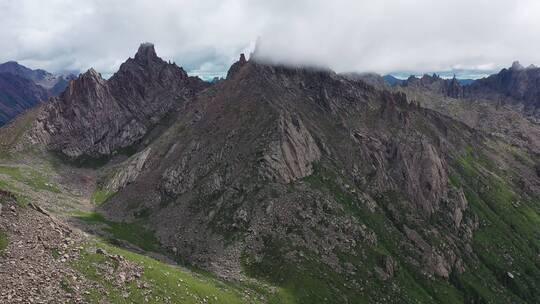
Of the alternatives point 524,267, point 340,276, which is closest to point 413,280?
point 340,276

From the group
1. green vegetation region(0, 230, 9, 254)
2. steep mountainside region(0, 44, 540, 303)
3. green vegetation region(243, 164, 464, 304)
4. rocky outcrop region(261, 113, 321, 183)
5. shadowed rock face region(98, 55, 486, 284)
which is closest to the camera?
green vegetation region(0, 230, 9, 254)

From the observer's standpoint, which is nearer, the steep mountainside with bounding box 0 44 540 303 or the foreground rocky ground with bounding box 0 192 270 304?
the foreground rocky ground with bounding box 0 192 270 304

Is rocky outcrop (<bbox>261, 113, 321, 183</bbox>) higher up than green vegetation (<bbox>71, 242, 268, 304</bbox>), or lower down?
higher up

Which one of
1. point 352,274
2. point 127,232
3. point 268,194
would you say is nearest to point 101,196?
point 127,232

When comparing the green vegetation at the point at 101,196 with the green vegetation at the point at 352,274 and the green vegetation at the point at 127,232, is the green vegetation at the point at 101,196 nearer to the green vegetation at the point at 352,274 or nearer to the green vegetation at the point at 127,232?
the green vegetation at the point at 127,232

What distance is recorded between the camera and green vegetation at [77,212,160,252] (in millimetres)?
137012

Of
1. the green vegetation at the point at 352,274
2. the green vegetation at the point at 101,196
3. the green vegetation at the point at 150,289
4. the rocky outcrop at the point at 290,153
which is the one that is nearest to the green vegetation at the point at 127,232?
the green vegetation at the point at 101,196

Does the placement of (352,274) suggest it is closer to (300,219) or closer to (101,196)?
(300,219)

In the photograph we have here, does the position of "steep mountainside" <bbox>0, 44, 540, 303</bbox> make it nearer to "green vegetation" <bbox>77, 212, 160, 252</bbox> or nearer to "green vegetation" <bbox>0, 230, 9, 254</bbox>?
"green vegetation" <bbox>77, 212, 160, 252</bbox>

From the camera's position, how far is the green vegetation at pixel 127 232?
137012 millimetres

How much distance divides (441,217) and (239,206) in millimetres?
99991

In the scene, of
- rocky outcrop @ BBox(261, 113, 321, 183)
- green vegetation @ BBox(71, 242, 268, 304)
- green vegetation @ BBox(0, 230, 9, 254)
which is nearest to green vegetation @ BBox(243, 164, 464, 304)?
rocky outcrop @ BBox(261, 113, 321, 183)

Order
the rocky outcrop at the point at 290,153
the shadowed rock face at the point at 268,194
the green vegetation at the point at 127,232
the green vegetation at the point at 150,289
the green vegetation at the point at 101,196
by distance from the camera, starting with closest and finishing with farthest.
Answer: the green vegetation at the point at 150,289 < the green vegetation at the point at 127,232 < the shadowed rock face at the point at 268,194 < the rocky outcrop at the point at 290,153 < the green vegetation at the point at 101,196

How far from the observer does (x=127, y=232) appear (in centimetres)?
14862
